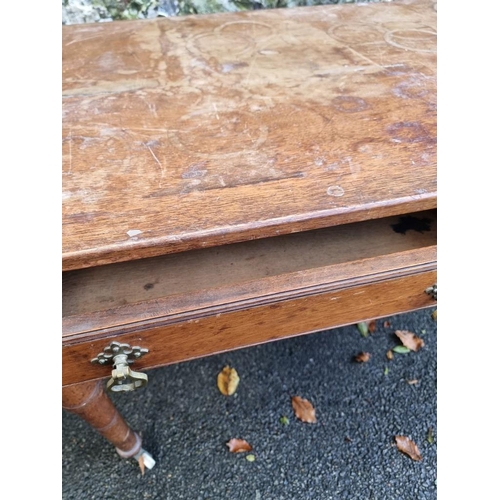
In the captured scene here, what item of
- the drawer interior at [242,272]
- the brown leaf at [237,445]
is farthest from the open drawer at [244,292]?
the brown leaf at [237,445]

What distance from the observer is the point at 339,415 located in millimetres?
921

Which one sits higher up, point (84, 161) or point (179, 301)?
point (84, 161)

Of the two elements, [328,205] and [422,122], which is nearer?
[328,205]

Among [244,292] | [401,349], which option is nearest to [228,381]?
[401,349]

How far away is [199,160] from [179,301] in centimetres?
20

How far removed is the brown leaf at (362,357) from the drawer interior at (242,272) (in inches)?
17.7

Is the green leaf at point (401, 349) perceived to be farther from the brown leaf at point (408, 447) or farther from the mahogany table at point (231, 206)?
the mahogany table at point (231, 206)

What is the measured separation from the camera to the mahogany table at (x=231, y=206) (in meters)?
0.50

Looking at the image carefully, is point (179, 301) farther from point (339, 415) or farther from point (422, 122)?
point (339, 415)

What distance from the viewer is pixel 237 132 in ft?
2.10

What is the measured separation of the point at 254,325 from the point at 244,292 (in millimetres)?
68

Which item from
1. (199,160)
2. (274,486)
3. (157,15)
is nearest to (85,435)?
(274,486)

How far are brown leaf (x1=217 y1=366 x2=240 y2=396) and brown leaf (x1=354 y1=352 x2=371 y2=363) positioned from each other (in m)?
0.28

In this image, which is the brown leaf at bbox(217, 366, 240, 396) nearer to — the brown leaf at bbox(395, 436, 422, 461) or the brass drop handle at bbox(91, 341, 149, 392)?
the brown leaf at bbox(395, 436, 422, 461)
